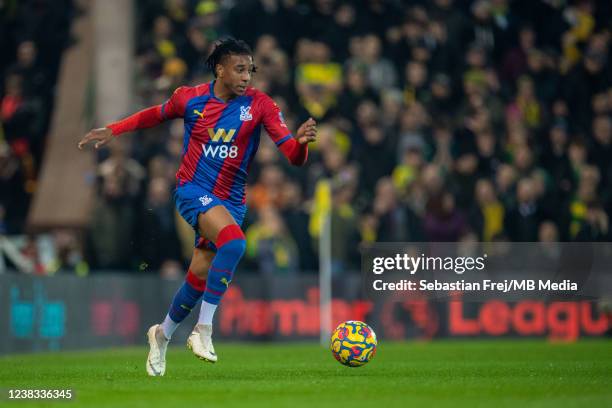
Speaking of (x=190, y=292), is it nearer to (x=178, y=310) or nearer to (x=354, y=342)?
(x=178, y=310)

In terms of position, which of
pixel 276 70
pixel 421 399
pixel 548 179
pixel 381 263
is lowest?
pixel 421 399

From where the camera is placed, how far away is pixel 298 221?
1931 centimetres

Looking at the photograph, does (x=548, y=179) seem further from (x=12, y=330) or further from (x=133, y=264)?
(x=12, y=330)

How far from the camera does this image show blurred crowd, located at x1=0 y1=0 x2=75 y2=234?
19156mm

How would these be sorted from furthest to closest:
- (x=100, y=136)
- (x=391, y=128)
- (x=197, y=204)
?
(x=391, y=128), (x=100, y=136), (x=197, y=204)

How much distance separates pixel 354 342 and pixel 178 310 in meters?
1.43

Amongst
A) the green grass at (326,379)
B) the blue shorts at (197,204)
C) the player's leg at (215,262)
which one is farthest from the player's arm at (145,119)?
the green grass at (326,379)

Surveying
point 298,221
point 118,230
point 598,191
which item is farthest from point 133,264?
point 598,191

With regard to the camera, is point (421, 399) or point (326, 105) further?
point (326, 105)

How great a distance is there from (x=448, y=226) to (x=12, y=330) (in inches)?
239

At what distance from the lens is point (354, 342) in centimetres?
1150

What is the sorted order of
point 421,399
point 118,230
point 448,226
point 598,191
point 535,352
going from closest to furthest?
point 421,399, point 535,352, point 118,230, point 448,226, point 598,191

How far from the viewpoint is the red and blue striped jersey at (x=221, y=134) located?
11328mm

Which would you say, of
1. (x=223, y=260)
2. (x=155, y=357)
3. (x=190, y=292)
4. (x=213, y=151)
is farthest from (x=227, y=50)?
(x=155, y=357)
